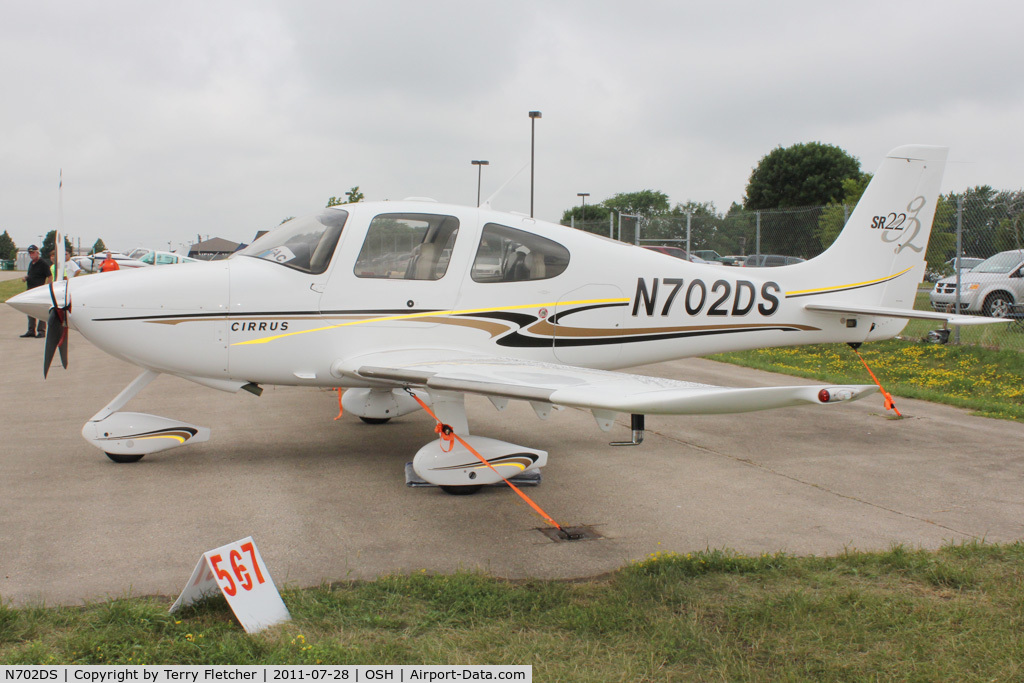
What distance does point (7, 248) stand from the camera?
98.5m

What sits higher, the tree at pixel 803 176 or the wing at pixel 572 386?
the tree at pixel 803 176

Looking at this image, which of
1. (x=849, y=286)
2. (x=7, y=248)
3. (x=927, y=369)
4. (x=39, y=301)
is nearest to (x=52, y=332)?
(x=39, y=301)

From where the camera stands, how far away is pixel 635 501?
531cm

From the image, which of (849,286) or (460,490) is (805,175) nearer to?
(849,286)

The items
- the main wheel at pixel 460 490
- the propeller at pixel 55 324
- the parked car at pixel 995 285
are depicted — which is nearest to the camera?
the main wheel at pixel 460 490

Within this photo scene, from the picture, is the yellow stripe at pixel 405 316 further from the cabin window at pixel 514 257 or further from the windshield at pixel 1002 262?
the windshield at pixel 1002 262

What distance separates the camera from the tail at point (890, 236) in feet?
25.1

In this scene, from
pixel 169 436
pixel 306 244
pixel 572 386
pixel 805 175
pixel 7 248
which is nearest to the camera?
pixel 572 386

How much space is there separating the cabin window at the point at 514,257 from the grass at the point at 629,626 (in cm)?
296

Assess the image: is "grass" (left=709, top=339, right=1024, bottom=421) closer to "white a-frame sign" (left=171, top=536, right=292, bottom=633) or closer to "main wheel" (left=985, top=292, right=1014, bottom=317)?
"main wheel" (left=985, top=292, right=1014, bottom=317)

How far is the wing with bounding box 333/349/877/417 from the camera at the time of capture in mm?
3057

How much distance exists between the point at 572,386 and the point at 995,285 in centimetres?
1390

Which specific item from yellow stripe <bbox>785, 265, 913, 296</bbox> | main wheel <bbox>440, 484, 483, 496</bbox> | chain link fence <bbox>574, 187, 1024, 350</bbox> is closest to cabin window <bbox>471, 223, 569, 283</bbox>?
main wheel <bbox>440, 484, 483, 496</bbox>

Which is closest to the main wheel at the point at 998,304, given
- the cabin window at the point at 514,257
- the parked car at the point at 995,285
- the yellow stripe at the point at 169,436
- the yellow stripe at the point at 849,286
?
the parked car at the point at 995,285
